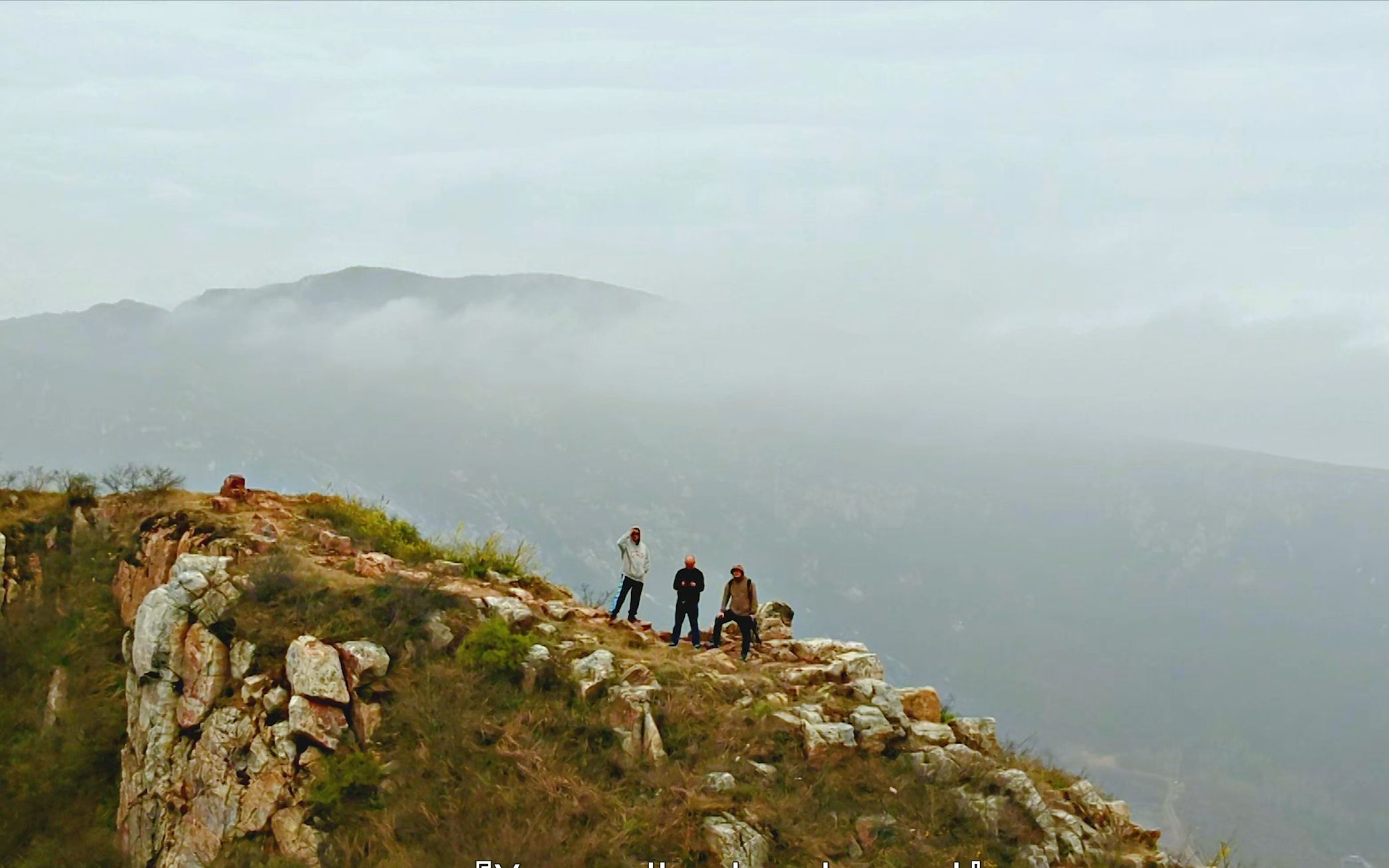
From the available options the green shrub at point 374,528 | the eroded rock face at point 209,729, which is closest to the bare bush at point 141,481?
the green shrub at point 374,528

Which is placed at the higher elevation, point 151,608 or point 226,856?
point 151,608

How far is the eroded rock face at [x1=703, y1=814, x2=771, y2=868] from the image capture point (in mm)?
14203

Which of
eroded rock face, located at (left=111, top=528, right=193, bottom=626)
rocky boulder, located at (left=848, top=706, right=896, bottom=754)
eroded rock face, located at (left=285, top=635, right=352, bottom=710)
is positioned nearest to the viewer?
eroded rock face, located at (left=285, top=635, right=352, bottom=710)

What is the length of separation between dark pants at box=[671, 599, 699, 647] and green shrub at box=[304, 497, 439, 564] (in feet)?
21.3

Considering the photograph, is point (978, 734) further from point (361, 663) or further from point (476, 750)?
point (361, 663)

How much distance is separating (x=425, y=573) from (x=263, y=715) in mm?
5083

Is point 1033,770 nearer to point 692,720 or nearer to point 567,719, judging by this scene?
point 692,720

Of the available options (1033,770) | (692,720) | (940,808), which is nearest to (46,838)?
(692,720)

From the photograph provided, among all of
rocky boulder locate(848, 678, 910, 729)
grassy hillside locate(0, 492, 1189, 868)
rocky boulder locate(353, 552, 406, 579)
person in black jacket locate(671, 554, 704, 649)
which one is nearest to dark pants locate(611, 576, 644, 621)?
grassy hillside locate(0, 492, 1189, 868)

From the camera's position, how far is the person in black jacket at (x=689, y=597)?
2150cm

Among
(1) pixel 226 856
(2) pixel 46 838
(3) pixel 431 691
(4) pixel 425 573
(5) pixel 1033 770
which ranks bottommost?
(2) pixel 46 838

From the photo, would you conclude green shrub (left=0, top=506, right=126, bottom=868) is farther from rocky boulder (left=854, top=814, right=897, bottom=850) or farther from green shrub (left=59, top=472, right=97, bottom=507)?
rocky boulder (left=854, top=814, right=897, bottom=850)

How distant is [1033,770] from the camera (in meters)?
19.1

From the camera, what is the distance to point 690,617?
21.9 meters
